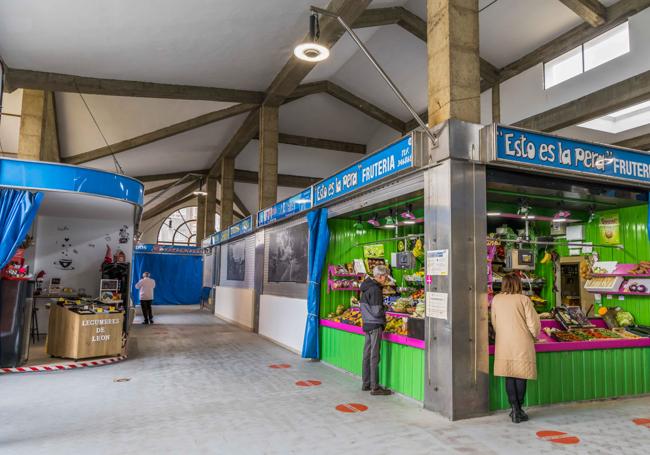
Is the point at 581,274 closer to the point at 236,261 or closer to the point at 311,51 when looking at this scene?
the point at 311,51

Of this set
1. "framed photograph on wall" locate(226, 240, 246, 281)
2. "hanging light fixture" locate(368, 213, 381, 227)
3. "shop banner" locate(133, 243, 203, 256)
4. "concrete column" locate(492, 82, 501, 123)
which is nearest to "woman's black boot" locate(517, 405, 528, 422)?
"hanging light fixture" locate(368, 213, 381, 227)

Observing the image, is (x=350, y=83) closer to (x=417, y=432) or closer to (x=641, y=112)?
(x=641, y=112)

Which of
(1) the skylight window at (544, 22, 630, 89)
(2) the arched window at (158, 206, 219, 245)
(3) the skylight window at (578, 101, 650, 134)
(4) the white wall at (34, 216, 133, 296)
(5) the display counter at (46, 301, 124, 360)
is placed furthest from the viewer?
(2) the arched window at (158, 206, 219, 245)

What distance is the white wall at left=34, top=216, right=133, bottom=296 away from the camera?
382 inches

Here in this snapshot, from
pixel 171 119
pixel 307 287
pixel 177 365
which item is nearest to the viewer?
pixel 177 365

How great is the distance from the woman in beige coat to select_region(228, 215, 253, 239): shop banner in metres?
8.24

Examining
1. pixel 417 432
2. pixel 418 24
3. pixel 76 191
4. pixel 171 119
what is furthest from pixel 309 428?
pixel 171 119

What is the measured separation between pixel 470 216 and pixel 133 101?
9606 mm

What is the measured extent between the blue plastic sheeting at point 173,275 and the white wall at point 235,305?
6024 millimetres

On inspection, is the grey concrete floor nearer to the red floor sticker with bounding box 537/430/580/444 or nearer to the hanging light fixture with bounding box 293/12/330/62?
the red floor sticker with bounding box 537/430/580/444

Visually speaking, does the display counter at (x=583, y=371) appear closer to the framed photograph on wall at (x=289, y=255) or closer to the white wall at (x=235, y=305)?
the framed photograph on wall at (x=289, y=255)

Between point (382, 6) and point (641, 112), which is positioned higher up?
point (382, 6)

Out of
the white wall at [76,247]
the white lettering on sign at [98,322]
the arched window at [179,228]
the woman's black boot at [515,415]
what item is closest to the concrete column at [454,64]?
the woman's black boot at [515,415]

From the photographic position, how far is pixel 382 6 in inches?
390
